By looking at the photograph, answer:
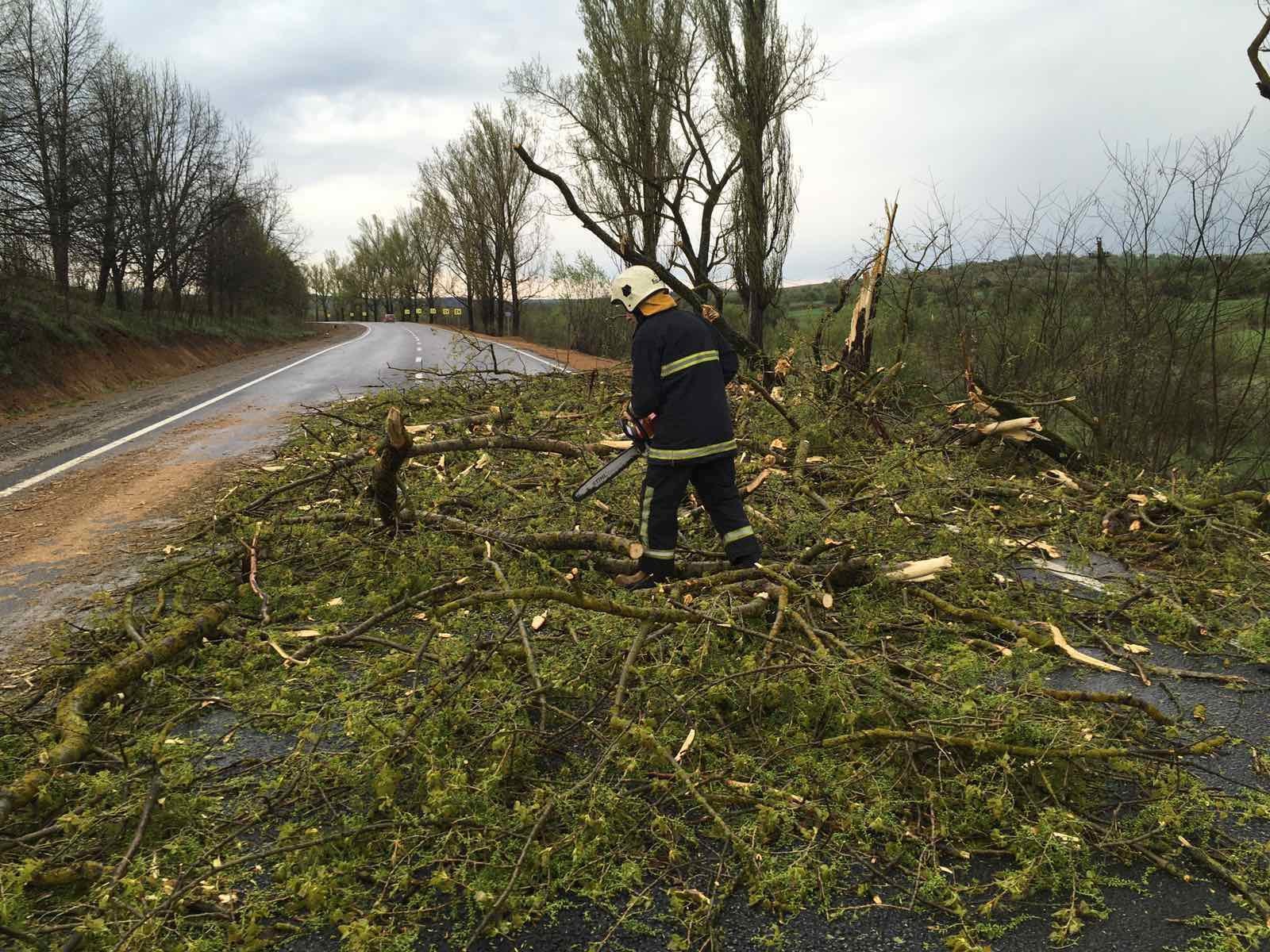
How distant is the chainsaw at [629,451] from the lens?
14.2 feet

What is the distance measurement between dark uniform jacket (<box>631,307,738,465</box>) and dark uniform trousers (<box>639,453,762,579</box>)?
0.08 m

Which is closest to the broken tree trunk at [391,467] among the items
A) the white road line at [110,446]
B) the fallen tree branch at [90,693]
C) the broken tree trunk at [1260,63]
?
the fallen tree branch at [90,693]

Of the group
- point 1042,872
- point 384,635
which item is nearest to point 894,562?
point 1042,872

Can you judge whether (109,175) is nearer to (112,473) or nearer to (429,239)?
(112,473)

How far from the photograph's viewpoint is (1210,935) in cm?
194

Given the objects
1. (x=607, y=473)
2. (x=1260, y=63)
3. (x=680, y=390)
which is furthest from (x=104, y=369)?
(x=1260, y=63)

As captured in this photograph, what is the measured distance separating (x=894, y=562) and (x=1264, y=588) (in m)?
2.17

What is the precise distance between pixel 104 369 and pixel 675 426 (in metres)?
16.8

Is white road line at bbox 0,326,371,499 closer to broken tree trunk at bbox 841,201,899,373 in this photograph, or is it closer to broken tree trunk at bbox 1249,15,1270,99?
broken tree trunk at bbox 841,201,899,373

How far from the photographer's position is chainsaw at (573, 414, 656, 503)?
4320mm

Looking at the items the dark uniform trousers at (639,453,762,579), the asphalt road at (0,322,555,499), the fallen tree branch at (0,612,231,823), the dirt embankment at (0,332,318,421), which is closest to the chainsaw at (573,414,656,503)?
the dark uniform trousers at (639,453,762,579)

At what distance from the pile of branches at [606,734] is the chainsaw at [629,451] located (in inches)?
11.4

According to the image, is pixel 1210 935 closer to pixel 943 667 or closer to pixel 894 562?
pixel 943 667

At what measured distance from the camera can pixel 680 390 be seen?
4148 millimetres
